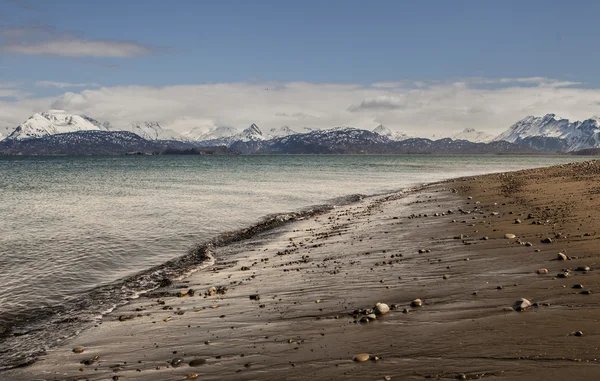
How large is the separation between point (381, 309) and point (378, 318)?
287 mm

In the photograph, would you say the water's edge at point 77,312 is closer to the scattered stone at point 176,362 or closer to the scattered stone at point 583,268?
the scattered stone at point 176,362

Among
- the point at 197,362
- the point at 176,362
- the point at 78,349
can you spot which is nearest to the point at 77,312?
the point at 78,349

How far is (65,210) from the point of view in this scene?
39.9 metres

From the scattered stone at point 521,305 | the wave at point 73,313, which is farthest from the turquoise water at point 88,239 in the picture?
the scattered stone at point 521,305

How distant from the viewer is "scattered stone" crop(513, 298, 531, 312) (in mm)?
10586

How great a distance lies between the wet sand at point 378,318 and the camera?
28.4ft

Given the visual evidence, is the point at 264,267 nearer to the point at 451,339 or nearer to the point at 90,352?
the point at 90,352

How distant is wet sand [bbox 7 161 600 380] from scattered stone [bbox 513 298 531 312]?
14cm

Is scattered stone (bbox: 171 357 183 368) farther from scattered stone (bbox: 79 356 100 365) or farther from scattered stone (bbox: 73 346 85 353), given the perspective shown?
scattered stone (bbox: 73 346 85 353)

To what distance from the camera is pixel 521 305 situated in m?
10.6

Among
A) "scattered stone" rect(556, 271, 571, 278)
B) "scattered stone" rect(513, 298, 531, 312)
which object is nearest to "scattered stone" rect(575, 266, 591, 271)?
"scattered stone" rect(556, 271, 571, 278)

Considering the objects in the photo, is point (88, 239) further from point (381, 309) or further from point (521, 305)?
point (521, 305)

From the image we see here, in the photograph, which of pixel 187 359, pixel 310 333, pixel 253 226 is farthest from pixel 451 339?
pixel 253 226

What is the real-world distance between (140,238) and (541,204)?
74.6ft
